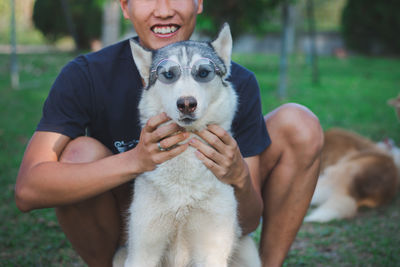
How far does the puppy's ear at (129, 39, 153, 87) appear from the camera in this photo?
1.94 m

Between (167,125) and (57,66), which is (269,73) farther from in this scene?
(167,125)

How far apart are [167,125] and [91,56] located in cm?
80

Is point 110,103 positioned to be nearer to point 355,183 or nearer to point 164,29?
point 164,29

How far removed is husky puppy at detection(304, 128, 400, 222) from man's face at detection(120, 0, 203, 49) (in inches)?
85.4

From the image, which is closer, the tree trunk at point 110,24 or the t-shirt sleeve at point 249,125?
the t-shirt sleeve at point 249,125

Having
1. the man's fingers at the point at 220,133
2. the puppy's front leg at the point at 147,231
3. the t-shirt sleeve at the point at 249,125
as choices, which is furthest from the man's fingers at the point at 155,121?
the t-shirt sleeve at the point at 249,125

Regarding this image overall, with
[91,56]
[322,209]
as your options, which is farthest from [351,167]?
[91,56]

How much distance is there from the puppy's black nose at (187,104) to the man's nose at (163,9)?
30.0 inches

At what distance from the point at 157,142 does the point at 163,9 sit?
0.82 meters

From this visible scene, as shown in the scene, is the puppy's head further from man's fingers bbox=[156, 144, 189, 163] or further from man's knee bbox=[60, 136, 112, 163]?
man's knee bbox=[60, 136, 112, 163]

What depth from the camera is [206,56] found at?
189 centimetres

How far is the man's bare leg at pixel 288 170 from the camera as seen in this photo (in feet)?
7.98

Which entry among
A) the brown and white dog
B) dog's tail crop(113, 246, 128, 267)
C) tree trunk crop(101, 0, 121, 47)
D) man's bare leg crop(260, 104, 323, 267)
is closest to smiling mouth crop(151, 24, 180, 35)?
man's bare leg crop(260, 104, 323, 267)

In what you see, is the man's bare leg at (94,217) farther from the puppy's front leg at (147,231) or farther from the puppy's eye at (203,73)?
the puppy's eye at (203,73)
